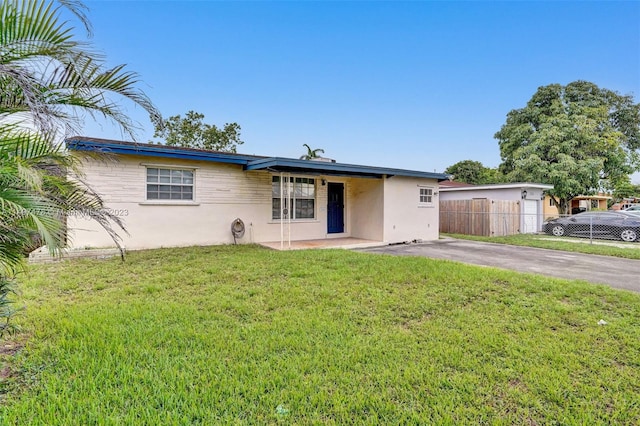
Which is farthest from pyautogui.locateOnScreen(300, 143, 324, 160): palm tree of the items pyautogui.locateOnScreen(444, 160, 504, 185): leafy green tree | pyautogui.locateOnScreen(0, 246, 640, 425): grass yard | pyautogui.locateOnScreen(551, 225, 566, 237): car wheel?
pyautogui.locateOnScreen(444, 160, 504, 185): leafy green tree

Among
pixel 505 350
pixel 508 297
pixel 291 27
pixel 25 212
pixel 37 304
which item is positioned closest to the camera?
pixel 25 212

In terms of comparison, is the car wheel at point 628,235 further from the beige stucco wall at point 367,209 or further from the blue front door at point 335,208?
the blue front door at point 335,208

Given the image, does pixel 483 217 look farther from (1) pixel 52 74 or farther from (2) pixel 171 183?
(1) pixel 52 74

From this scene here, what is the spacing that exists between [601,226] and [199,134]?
28.9 metres

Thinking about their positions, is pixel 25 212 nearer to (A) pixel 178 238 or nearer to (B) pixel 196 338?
(B) pixel 196 338

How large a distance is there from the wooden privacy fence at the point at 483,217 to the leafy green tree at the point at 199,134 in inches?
827

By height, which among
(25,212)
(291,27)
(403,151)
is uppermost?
(291,27)

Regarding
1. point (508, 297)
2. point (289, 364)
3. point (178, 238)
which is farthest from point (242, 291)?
point (178, 238)

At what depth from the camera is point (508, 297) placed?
4.92 meters

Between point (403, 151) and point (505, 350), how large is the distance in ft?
72.0

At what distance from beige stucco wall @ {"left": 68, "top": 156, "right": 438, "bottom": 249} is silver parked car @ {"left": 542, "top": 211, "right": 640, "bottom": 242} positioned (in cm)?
696

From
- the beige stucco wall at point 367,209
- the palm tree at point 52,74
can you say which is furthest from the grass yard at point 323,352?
the beige stucco wall at point 367,209

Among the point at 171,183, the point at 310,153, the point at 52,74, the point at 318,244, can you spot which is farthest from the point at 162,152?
the point at 310,153

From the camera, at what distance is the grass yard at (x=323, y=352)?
2357 millimetres
